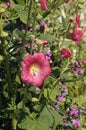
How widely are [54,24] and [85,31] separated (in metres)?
0.45

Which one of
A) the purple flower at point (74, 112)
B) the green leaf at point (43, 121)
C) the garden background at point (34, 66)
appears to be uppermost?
the garden background at point (34, 66)

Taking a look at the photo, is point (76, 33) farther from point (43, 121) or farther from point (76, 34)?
point (43, 121)

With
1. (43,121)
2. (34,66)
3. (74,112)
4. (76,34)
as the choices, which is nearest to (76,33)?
(76,34)

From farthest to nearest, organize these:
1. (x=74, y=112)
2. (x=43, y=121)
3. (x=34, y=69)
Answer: (x=74, y=112) → (x=43, y=121) → (x=34, y=69)

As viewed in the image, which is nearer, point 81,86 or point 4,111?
point 4,111

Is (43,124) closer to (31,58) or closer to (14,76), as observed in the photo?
(14,76)

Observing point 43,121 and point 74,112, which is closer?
point 43,121

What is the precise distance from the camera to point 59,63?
2584 millimetres

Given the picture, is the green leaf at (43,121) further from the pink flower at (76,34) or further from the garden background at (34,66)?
the pink flower at (76,34)

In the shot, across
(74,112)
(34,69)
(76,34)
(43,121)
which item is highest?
(76,34)

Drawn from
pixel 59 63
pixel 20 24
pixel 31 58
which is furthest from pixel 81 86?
pixel 31 58

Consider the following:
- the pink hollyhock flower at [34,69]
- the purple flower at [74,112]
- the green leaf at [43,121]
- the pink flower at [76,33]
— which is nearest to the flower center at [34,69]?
the pink hollyhock flower at [34,69]

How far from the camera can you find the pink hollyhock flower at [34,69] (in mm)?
1896

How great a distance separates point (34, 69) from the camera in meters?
1.99
